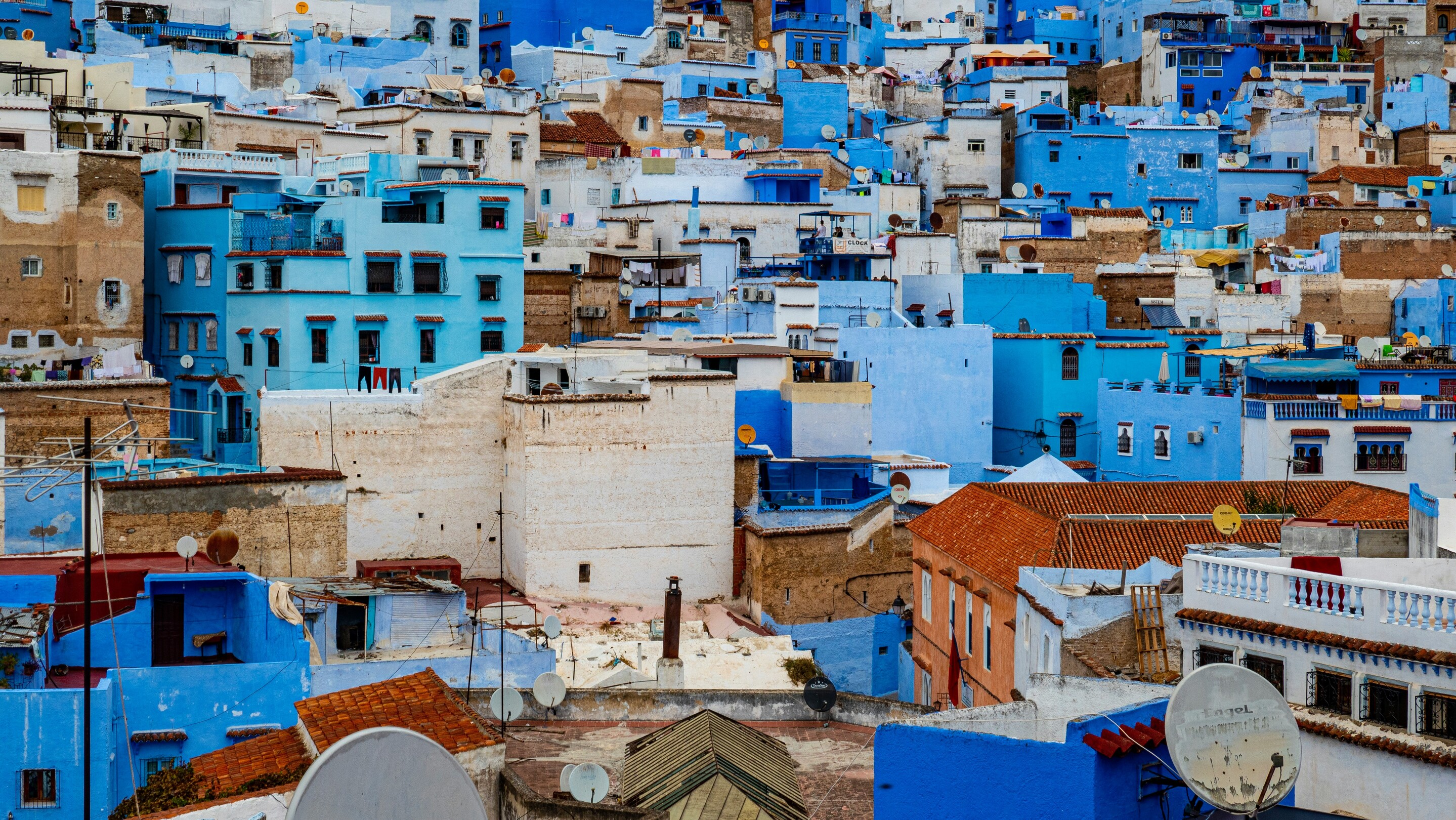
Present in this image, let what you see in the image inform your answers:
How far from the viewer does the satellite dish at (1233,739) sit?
11906 millimetres

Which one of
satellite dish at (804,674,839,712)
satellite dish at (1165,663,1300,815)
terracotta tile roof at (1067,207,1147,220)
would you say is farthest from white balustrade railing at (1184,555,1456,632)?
terracotta tile roof at (1067,207,1147,220)

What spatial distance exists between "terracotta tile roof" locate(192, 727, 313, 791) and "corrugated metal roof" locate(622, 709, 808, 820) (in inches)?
110

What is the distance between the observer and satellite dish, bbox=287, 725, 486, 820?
9281mm

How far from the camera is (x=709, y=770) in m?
14.2

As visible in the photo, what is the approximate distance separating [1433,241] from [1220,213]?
1221 cm

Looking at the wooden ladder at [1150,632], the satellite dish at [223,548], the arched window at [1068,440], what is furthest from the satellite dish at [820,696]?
the arched window at [1068,440]

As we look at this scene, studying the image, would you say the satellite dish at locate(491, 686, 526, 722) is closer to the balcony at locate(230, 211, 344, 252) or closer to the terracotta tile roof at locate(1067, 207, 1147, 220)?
the balcony at locate(230, 211, 344, 252)

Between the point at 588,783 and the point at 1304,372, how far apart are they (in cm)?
2511

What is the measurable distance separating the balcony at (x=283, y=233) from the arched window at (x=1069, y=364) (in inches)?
751

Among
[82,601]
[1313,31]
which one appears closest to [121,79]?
[82,601]

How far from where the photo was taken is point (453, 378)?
34188mm

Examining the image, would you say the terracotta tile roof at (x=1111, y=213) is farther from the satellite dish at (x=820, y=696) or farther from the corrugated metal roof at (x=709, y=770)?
the corrugated metal roof at (x=709, y=770)

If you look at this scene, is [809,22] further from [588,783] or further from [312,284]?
[588,783]

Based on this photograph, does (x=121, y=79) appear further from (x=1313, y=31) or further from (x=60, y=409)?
(x=1313, y=31)
